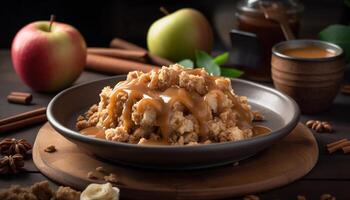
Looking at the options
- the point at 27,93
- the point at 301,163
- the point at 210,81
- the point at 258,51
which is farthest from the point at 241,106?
the point at 27,93

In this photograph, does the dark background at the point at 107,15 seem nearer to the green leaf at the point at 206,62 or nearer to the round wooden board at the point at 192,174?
the green leaf at the point at 206,62

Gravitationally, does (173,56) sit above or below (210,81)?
below

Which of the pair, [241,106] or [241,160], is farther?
[241,106]

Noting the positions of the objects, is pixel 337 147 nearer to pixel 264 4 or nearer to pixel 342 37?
pixel 342 37

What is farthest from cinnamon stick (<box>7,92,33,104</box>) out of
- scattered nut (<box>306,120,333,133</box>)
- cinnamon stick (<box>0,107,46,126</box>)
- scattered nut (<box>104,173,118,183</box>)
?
scattered nut (<box>306,120,333,133</box>)

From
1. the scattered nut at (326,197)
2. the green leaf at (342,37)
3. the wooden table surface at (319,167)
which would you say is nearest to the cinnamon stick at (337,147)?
the wooden table surface at (319,167)

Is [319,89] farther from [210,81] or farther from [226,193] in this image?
[226,193]

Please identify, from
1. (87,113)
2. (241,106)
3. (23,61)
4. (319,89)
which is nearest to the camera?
(241,106)
